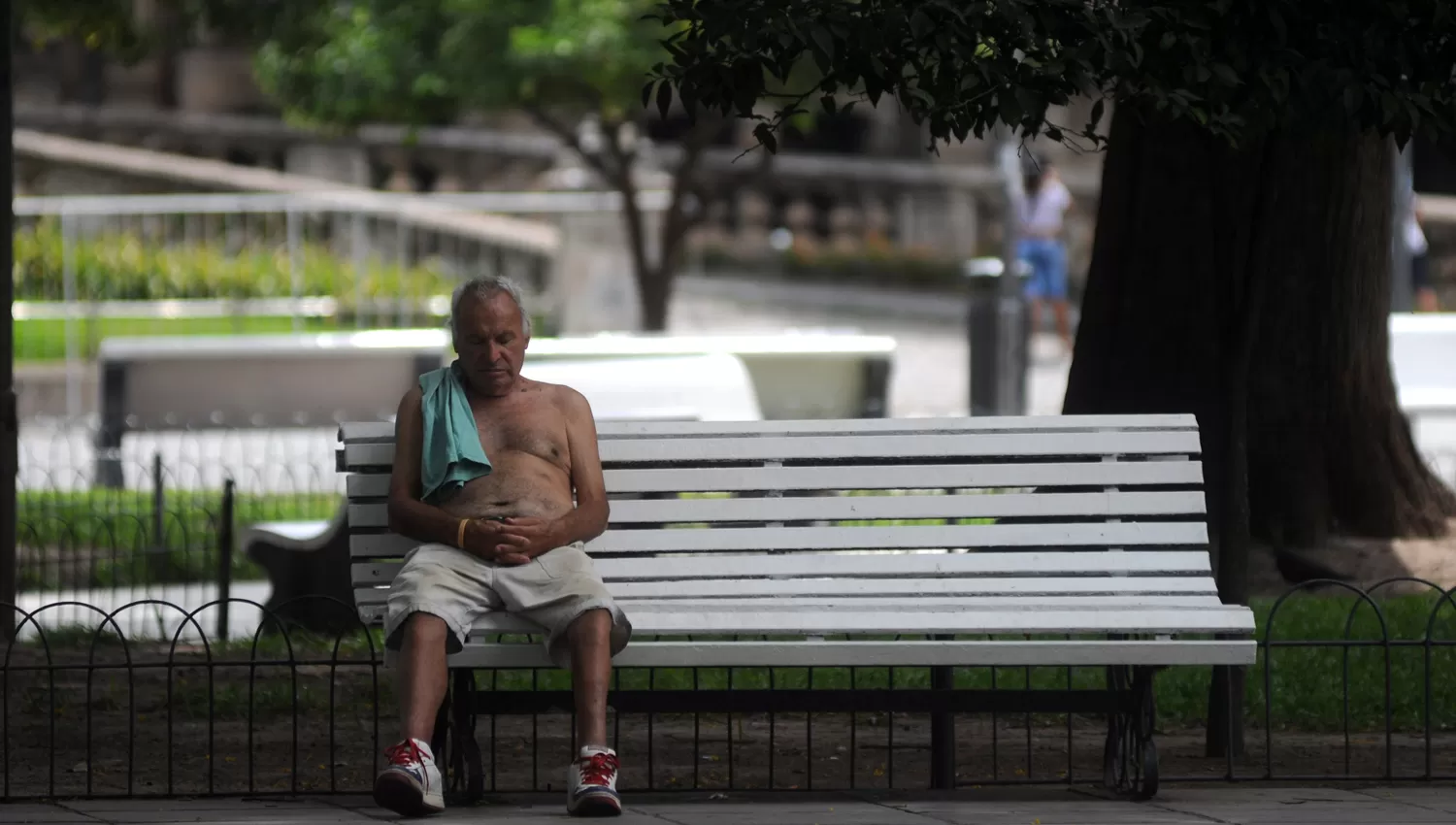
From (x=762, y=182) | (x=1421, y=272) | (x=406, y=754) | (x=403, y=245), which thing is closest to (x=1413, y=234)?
(x=1421, y=272)

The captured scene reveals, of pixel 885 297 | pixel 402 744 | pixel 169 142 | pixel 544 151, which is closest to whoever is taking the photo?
pixel 402 744

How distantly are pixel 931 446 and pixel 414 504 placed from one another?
4.50ft

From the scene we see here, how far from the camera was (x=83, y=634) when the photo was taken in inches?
348

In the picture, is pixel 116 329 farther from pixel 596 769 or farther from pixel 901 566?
pixel 596 769

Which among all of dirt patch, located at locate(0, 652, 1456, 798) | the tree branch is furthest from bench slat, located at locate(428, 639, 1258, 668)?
the tree branch

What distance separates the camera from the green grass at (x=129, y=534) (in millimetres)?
10398

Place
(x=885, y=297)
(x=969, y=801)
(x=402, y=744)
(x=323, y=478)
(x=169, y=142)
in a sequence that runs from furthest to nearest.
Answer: (x=169, y=142) → (x=885, y=297) → (x=323, y=478) → (x=969, y=801) → (x=402, y=744)

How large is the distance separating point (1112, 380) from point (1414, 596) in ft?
4.48

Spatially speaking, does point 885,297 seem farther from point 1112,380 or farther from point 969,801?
point 969,801

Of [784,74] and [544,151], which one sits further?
[544,151]

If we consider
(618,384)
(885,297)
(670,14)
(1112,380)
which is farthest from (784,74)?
(885,297)

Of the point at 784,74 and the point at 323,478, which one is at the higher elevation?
the point at 784,74

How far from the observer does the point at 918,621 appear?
5.75 m

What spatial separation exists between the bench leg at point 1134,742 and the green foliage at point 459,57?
11.3 metres
